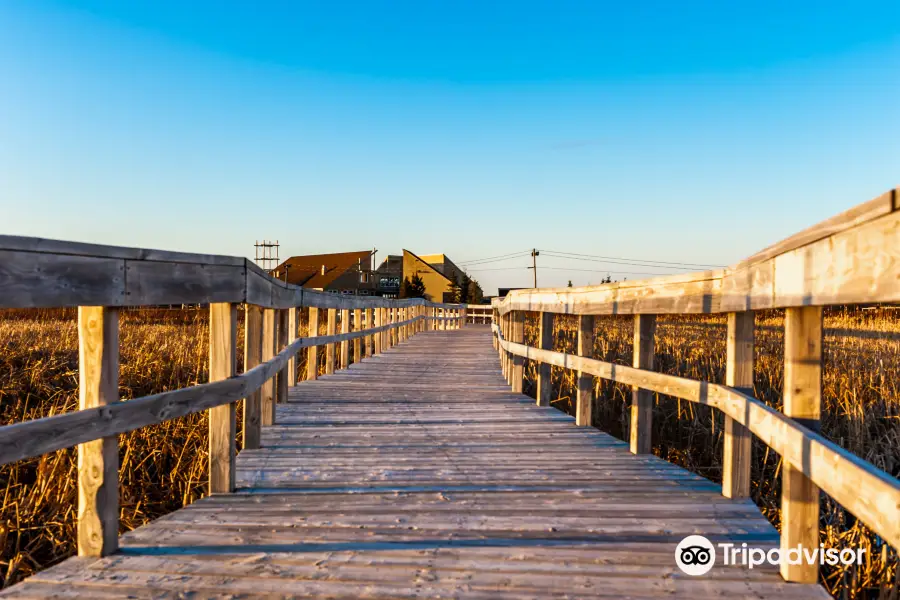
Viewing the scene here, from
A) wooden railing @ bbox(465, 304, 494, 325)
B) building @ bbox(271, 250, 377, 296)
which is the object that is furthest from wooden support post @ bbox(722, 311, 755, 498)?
building @ bbox(271, 250, 377, 296)

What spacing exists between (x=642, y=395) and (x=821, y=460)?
2271mm

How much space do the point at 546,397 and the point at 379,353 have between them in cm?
717

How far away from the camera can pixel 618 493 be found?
3.42 m

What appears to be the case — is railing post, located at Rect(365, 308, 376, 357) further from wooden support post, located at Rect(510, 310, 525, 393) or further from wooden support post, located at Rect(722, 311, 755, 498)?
A: wooden support post, located at Rect(722, 311, 755, 498)

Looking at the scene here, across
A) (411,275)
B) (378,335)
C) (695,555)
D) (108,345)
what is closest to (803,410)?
(695,555)

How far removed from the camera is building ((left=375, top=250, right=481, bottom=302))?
7325 centimetres

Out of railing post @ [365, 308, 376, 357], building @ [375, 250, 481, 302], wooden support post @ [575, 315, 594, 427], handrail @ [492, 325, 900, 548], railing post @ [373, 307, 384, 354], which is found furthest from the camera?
building @ [375, 250, 481, 302]

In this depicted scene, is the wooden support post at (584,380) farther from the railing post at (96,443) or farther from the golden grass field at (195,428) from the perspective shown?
the railing post at (96,443)

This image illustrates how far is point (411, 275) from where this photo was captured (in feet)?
236

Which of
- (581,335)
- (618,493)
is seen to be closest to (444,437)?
(581,335)

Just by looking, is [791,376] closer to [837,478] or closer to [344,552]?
[837,478]

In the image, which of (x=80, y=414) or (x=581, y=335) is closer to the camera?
(x=80, y=414)

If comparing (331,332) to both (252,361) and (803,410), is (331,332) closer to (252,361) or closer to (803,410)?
(252,361)

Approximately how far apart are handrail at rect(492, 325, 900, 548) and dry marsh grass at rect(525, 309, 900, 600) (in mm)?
939
